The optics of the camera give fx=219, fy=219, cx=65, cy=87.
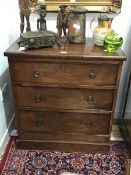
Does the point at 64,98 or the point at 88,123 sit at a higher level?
the point at 64,98

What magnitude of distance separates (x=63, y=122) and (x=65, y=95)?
254 mm

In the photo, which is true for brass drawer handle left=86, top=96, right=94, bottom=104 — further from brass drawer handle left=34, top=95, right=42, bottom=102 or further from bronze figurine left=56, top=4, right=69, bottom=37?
bronze figurine left=56, top=4, right=69, bottom=37

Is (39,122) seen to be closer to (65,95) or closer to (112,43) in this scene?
(65,95)

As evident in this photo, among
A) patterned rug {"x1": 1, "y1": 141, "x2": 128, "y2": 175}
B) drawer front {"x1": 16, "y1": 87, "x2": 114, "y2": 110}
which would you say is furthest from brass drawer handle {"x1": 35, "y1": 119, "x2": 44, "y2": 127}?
patterned rug {"x1": 1, "y1": 141, "x2": 128, "y2": 175}

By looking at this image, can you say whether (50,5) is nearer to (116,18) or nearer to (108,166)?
(116,18)

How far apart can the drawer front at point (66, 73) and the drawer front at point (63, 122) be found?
0.96ft

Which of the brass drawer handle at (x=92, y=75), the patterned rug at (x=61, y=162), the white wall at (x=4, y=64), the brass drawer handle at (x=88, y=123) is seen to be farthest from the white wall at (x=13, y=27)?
the brass drawer handle at (x=88, y=123)

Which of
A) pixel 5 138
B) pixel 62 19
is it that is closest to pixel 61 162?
pixel 5 138

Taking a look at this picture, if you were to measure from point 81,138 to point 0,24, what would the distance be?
3.68ft

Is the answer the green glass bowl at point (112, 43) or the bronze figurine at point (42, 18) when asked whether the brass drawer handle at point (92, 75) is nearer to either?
the green glass bowl at point (112, 43)

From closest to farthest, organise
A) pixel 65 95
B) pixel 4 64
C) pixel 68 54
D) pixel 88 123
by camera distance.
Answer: pixel 68 54, pixel 65 95, pixel 88 123, pixel 4 64

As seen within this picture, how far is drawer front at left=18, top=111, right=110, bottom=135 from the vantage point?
1.71 m

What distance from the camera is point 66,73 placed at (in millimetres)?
1526

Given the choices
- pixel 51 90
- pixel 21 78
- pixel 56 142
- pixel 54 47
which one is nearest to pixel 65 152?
pixel 56 142
